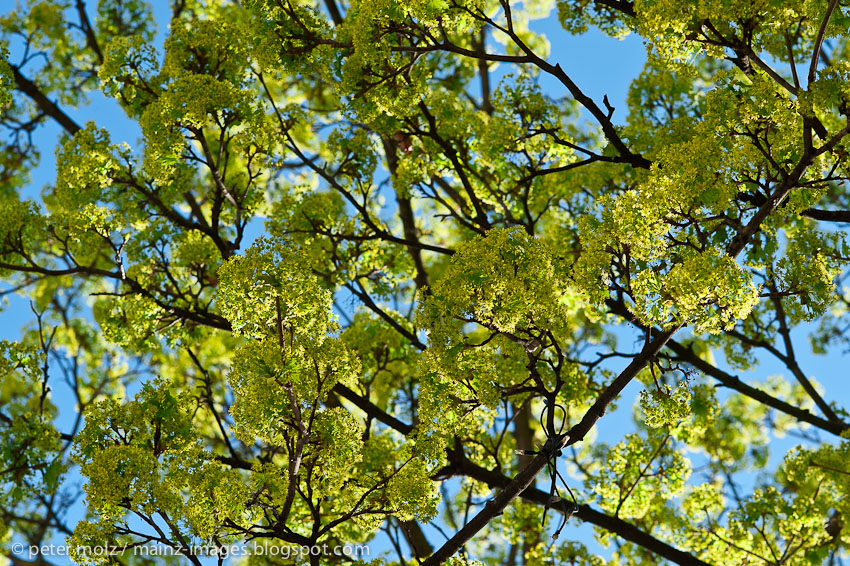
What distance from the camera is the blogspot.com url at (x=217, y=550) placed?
4809 mm

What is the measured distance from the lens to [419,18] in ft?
18.0

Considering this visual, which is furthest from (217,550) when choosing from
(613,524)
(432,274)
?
(432,274)

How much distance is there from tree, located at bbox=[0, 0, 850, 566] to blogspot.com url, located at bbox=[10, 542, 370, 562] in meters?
0.06

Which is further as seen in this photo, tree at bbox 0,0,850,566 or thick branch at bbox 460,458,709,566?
thick branch at bbox 460,458,709,566

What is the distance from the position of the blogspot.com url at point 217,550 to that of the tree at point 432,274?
0.06 meters

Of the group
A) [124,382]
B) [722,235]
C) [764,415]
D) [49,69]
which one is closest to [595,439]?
[764,415]

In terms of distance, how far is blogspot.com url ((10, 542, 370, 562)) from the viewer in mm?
4809

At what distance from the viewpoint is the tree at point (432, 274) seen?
4.64 meters

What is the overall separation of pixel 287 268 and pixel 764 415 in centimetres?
1116

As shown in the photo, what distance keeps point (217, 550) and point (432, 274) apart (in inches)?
293

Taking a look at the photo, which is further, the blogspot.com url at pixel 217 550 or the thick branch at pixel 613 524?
the thick branch at pixel 613 524

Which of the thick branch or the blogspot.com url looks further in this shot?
the thick branch

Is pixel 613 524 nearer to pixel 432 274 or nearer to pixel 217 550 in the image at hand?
pixel 217 550

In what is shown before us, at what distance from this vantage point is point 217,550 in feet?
15.8
